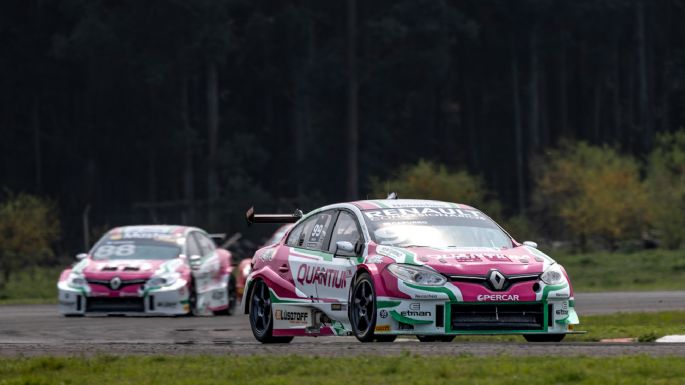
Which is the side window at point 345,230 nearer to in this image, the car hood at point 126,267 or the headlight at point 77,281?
the car hood at point 126,267

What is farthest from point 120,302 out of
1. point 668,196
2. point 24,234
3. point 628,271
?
point 668,196

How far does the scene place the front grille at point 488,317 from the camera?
47.8 feet

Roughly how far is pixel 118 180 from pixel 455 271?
6317 centimetres

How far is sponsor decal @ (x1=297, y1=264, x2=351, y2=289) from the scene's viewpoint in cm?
1555

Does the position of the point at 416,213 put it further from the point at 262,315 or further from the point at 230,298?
the point at 230,298

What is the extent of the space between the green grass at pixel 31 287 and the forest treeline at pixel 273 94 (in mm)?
14744

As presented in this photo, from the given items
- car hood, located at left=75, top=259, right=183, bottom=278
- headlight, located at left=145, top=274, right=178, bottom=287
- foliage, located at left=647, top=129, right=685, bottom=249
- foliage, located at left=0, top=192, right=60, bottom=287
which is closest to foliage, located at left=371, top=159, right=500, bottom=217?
foliage, located at left=647, top=129, right=685, bottom=249

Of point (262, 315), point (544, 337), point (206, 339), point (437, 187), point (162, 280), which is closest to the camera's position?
A: point (544, 337)

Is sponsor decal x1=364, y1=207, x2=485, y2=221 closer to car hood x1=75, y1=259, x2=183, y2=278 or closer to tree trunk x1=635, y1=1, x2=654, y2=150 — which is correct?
car hood x1=75, y1=259, x2=183, y2=278

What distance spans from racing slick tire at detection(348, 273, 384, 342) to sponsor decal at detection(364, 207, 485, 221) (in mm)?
941

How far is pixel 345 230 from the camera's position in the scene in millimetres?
16188

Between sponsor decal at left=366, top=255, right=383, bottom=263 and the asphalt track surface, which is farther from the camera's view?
sponsor decal at left=366, top=255, right=383, bottom=263

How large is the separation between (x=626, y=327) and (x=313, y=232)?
14.9 feet

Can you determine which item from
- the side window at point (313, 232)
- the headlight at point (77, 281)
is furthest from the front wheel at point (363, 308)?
the headlight at point (77, 281)
